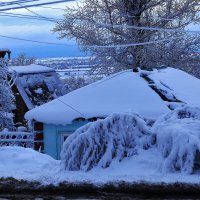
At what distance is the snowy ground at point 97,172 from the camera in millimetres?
4027

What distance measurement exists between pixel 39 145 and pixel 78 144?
9.60 metres

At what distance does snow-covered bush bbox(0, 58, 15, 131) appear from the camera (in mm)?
21016

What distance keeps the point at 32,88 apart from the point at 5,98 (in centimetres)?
542

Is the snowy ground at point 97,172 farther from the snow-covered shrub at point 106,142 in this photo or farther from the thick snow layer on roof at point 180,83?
the thick snow layer on roof at point 180,83

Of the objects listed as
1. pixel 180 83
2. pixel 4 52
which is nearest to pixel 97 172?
pixel 180 83

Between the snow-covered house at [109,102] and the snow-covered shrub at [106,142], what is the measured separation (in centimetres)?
750

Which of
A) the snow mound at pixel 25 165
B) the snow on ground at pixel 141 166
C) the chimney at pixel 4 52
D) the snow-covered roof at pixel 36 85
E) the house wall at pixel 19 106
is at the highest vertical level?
the chimney at pixel 4 52

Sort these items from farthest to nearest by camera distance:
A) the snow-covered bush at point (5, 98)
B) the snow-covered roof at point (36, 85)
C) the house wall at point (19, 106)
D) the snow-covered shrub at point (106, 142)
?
the house wall at point (19, 106) → the snow-covered roof at point (36, 85) → the snow-covered bush at point (5, 98) → the snow-covered shrub at point (106, 142)

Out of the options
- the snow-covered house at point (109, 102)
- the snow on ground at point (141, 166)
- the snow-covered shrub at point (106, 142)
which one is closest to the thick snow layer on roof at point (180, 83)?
the snow-covered house at point (109, 102)

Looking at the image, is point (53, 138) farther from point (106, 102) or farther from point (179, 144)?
point (179, 144)

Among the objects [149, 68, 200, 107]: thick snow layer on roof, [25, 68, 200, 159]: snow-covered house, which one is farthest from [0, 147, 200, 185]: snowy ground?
[149, 68, 200, 107]: thick snow layer on roof

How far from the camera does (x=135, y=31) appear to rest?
23531 mm

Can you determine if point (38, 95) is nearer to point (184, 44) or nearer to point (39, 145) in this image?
point (184, 44)

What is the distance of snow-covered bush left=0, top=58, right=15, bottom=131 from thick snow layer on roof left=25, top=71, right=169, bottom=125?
24.2 ft
